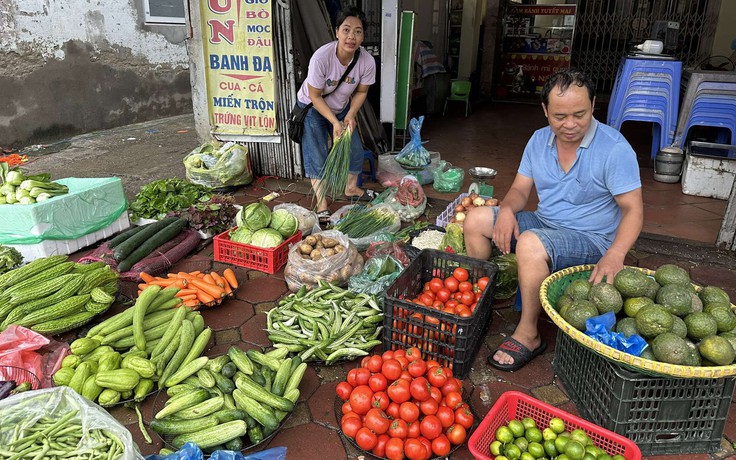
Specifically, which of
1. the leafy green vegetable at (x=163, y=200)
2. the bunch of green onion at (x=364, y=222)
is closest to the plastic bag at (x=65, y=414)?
the bunch of green onion at (x=364, y=222)

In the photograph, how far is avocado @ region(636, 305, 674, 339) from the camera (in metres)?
2.21

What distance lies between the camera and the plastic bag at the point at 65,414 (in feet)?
6.31

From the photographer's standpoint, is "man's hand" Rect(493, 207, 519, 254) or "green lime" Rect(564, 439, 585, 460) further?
"man's hand" Rect(493, 207, 519, 254)

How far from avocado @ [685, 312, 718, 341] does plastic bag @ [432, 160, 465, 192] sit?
356 centimetres

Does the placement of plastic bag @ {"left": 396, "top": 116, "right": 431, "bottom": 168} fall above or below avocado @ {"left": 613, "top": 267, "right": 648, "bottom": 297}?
below

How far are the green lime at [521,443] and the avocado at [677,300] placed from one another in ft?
2.91

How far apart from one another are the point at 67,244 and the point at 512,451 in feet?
12.2

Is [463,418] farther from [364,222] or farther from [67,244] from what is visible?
[67,244]

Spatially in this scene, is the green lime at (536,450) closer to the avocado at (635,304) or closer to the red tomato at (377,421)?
the red tomato at (377,421)

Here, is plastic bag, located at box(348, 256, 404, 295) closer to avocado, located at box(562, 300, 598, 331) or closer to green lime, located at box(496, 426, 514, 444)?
avocado, located at box(562, 300, 598, 331)

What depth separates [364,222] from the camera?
441 centimetres

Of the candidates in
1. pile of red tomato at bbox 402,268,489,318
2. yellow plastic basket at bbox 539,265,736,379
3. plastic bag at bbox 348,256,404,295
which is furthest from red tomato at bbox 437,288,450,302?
yellow plastic basket at bbox 539,265,736,379

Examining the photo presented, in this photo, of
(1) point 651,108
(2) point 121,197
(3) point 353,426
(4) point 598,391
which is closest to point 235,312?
(3) point 353,426

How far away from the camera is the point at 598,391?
7.99ft
